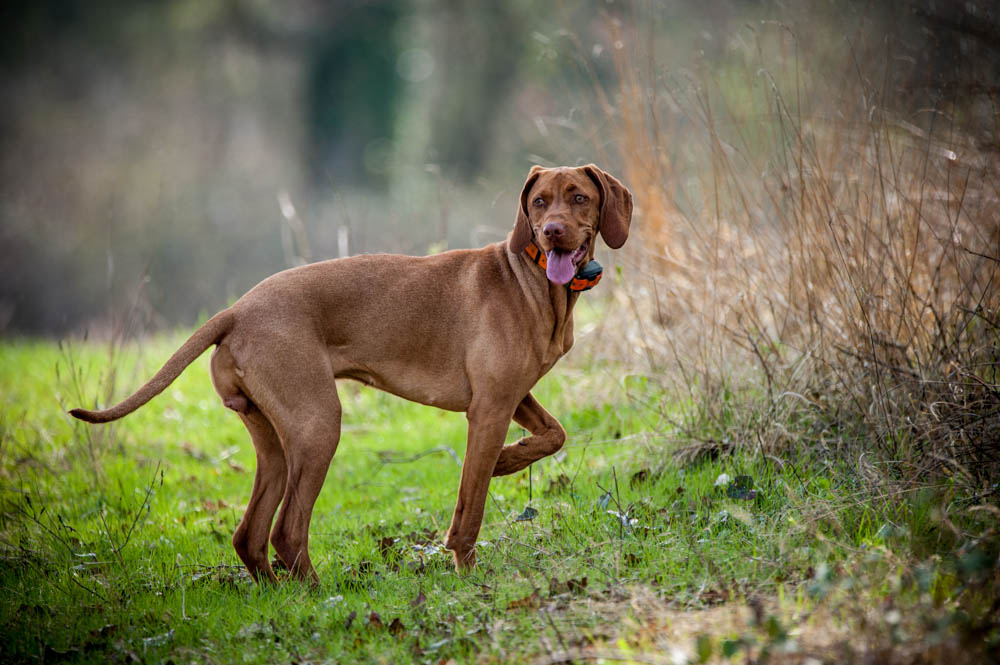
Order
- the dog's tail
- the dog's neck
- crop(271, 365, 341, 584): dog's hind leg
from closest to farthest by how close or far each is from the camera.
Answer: the dog's tail < crop(271, 365, 341, 584): dog's hind leg < the dog's neck

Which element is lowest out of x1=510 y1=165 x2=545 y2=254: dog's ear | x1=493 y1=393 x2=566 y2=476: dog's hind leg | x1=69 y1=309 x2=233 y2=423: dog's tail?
x1=493 y1=393 x2=566 y2=476: dog's hind leg

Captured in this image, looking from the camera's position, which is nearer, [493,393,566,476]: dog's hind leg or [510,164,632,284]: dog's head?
[510,164,632,284]: dog's head

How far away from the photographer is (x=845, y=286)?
16.7 feet

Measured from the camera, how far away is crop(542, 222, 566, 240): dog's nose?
440 cm

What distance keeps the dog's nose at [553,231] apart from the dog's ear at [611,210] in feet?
1.23

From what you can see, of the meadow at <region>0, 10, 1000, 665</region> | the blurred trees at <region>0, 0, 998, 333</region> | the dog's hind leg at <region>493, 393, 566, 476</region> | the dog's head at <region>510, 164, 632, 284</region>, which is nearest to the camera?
the meadow at <region>0, 10, 1000, 665</region>

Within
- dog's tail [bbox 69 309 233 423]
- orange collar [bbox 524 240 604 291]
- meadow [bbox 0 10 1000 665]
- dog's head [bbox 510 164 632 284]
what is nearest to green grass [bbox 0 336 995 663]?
meadow [bbox 0 10 1000 665]

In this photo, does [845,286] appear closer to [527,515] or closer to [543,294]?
[543,294]

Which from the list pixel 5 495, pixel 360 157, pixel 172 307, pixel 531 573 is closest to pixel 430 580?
pixel 531 573

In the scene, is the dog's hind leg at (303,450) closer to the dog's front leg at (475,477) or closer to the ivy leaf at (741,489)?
the dog's front leg at (475,477)

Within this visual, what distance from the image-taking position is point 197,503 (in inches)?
241

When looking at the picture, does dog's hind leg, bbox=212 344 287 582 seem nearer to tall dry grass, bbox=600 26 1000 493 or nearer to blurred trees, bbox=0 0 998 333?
tall dry grass, bbox=600 26 1000 493

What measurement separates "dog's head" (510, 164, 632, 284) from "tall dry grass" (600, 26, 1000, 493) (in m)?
1.10

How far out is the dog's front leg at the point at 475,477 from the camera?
14.5 feet
